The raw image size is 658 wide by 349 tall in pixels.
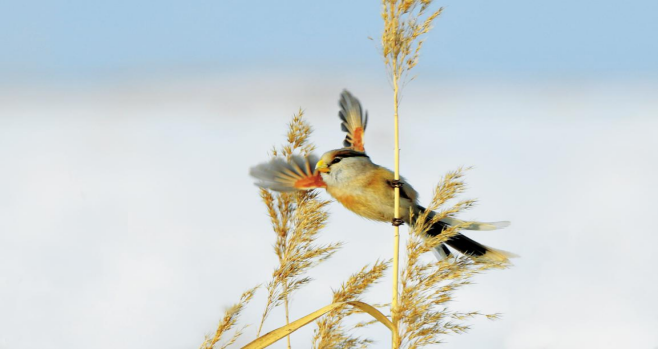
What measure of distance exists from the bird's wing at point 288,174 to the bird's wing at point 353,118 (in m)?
0.44

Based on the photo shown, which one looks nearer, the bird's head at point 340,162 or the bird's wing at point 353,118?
the bird's head at point 340,162

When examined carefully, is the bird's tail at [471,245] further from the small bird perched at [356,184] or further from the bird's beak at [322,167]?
the bird's beak at [322,167]

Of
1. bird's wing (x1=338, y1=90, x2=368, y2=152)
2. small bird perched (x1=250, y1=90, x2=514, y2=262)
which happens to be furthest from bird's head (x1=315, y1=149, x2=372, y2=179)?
bird's wing (x1=338, y1=90, x2=368, y2=152)

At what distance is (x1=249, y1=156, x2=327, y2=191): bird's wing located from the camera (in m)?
2.91

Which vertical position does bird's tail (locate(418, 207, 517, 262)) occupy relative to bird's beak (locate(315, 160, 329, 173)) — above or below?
below

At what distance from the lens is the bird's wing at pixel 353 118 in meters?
3.42

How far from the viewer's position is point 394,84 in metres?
2.49

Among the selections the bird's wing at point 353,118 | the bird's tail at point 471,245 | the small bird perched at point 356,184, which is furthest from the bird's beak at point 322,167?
the bird's tail at point 471,245

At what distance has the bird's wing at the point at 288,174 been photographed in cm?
291

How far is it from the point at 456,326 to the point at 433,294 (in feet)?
0.59

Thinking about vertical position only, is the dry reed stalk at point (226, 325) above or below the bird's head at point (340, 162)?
below

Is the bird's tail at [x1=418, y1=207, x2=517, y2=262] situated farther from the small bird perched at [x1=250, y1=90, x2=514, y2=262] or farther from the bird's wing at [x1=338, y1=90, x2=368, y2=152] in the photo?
the bird's wing at [x1=338, y1=90, x2=368, y2=152]

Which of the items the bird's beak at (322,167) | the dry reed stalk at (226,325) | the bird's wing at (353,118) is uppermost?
the bird's wing at (353,118)

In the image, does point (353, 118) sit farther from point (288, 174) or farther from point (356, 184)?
point (288, 174)
